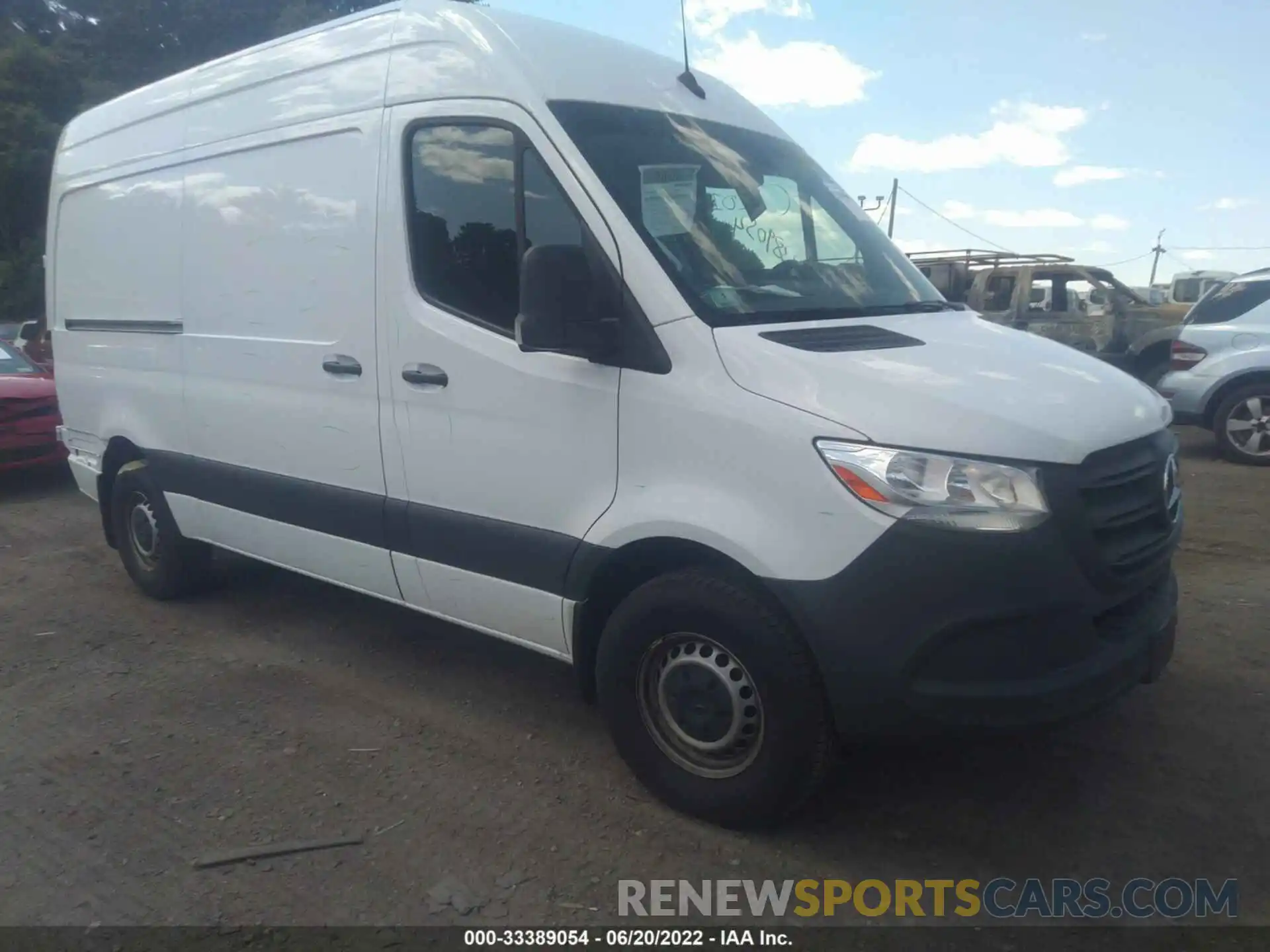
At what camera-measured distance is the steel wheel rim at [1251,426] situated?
Answer: 928cm

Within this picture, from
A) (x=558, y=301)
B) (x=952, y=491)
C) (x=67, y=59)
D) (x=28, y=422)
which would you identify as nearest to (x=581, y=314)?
(x=558, y=301)

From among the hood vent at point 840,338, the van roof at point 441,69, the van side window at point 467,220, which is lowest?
the hood vent at point 840,338

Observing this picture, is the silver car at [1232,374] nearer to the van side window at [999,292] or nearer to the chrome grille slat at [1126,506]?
the van side window at [999,292]

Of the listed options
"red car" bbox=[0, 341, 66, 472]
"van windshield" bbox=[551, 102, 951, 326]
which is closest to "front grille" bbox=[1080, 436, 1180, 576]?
"van windshield" bbox=[551, 102, 951, 326]

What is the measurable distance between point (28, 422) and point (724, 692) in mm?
8288

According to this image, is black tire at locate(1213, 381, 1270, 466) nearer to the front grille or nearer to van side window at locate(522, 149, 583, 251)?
the front grille

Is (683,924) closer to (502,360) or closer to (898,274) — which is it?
(502,360)

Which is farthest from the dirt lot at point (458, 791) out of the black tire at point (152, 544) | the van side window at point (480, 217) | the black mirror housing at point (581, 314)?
the van side window at point (480, 217)

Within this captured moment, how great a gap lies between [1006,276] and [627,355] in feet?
40.3

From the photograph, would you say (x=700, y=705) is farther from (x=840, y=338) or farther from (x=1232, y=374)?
(x=1232, y=374)

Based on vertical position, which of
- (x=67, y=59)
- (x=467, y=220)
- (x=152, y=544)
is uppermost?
(x=67, y=59)

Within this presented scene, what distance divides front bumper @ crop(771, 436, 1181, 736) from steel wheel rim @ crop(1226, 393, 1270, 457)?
767 centimetres

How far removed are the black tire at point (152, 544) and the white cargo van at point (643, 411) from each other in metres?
0.69

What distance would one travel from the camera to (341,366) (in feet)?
13.5
